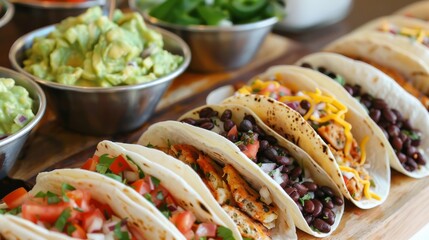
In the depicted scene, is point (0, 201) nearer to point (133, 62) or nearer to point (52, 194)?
point (52, 194)

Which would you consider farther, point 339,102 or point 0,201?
point 339,102

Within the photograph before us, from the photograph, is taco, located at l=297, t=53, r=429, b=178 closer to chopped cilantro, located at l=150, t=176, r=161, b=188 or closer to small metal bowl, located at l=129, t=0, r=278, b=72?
small metal bowl, located at l=129, t=0, r=278, b=72

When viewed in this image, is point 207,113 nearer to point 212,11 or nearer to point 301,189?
point 301,189

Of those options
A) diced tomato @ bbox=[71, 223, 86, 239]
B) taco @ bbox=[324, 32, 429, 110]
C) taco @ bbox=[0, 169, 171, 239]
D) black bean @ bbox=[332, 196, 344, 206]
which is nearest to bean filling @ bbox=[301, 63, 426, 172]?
taco @ bbox=[324, 32, 429, 110]

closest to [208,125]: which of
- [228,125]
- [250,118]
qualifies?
[228,125]

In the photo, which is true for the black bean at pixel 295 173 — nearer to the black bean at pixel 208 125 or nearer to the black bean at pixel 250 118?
the black bean at pixel 250 118

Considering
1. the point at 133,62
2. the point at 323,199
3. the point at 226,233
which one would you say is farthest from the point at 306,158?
the point at 133,62
